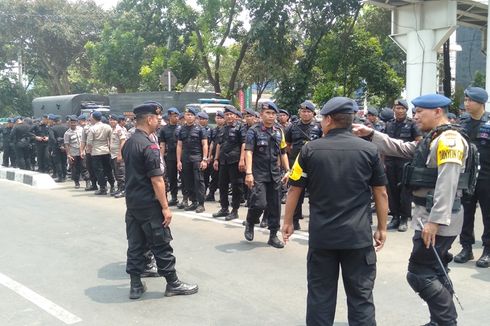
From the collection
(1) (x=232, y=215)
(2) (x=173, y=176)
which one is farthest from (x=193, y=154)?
(1) (x=232, y=215)

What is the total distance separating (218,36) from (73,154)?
12197mm

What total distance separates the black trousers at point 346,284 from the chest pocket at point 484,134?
307 cm

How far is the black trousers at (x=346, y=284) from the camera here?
11.1 ft

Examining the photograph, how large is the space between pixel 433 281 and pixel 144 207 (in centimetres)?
259

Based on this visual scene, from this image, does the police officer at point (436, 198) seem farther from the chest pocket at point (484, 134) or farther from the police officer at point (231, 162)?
the police officer at point (231, 162)

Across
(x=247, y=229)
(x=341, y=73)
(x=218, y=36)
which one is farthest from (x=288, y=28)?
(x=247, y=229)

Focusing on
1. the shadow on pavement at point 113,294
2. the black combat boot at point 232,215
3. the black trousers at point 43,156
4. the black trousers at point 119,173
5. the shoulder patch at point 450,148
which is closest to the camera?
the shoulder patch at point 450,148

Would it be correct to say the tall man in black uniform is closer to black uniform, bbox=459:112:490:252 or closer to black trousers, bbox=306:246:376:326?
black trousers, bbox=306:246:376:326

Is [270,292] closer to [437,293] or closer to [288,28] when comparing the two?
[437,293]

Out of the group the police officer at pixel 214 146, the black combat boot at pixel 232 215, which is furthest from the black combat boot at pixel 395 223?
the police officer at pixel 214 146

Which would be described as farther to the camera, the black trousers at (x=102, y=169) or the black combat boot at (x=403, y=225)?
the black trousers at (x=102, y=169)

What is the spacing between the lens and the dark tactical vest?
3.71 meters

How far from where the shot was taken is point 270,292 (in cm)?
500

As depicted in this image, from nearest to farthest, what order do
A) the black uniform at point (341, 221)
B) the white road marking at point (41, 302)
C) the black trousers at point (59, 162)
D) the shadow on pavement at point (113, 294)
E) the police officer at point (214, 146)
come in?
the black uniform at point (341, 221), the white road marking at point (41, 302), the shadow on pavement at point (113, 294), the police officer at point (214, 146), the black trousers at point (59, 162)
